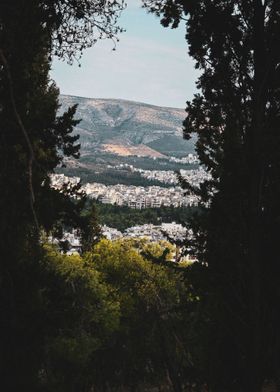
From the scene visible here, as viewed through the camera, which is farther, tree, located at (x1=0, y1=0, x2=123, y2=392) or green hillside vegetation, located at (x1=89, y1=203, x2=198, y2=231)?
green hillside vegetation, located at (x1=89, y1=203, x2=198, y2=231)

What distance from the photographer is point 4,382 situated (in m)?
10.8

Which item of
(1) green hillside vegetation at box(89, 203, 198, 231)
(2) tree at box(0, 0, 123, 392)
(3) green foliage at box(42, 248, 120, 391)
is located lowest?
(1) green hillside vegetation at box(89, 203, 198, 231)

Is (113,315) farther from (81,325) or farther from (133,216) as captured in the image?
(133,216)

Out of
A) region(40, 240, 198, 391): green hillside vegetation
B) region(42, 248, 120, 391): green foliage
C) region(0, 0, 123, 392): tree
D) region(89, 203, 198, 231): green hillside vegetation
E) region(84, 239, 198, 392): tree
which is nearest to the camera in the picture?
region(0, 0, 123, 392): tree

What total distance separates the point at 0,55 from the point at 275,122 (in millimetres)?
6718

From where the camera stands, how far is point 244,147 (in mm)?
8156

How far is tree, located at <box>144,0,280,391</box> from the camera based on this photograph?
729cm

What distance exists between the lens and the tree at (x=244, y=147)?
7285 mm

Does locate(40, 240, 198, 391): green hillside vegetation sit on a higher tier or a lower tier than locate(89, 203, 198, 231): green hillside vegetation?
higher

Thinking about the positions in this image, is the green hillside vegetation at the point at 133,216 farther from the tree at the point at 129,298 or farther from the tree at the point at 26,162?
the tree at the point at 26,162

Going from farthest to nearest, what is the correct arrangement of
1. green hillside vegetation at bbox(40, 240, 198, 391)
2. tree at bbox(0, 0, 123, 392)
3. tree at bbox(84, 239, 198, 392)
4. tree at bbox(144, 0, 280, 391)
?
tree at bbox(84, 239, 198, 392) < green hillside vegetation at bbox(40, 240, 198, 391) < tree at bbox(144, 0, 280, 391) < tree at bbox(0, 0, 123, 392)

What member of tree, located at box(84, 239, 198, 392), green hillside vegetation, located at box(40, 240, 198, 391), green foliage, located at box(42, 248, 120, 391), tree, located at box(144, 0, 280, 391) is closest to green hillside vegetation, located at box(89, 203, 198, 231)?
tree, located at box(84, 239, 198, 392)

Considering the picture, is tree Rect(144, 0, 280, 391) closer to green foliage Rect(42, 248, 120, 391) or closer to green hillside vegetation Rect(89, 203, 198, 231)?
green foliage Rect(42, 248, 120, 391)

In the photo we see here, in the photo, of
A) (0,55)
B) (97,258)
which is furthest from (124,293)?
(0,55)
